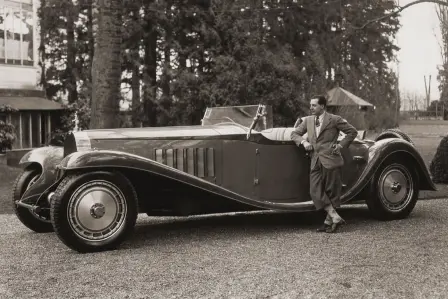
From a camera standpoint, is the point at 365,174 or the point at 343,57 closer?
the point at 365,174

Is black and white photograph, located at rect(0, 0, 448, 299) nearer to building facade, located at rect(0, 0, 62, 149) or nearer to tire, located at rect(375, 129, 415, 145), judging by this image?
tire, located at rect(375, 129, 415, 145)

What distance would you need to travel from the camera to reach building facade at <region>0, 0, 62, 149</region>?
2339 centimetres

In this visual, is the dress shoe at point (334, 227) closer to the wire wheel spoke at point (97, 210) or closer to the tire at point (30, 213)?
the wire wheel spoke at point (97, 210)

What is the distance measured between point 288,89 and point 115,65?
10.7 meters

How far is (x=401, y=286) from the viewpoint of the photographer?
5031mm

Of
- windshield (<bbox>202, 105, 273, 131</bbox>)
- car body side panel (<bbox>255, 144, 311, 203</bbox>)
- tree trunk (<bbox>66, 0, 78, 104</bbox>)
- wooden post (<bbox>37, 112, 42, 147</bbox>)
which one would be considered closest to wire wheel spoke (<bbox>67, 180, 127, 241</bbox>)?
car body side panel (<bbox>255, 144, 311, 203</bbox>)

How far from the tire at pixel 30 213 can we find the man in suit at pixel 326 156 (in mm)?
3209

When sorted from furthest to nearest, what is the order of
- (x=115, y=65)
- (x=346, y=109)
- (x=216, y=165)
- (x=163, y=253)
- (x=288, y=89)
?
(x=346, y=109)
(x=288, y=89)
(x=115, y=65)
(x=216, y=165)
(x=163, y=253)

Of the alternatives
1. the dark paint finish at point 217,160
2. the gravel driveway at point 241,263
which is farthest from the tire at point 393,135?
the gravel driveway at point 241,263

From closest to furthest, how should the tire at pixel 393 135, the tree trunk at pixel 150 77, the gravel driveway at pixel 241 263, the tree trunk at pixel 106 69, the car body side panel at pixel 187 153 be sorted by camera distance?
the gravel driveway at pixel 241 263
the car body side panel at pixel 187 153
the tire at pixel 393 135
the tree trunk at pixel 106 69
the tree trunk at pixel 150 77

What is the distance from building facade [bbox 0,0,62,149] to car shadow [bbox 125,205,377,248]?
15.8 m

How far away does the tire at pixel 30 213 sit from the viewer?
25.0 feet

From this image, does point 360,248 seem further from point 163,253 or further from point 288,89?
point 288,89

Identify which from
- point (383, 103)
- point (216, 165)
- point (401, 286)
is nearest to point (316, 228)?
point (216, 165)
